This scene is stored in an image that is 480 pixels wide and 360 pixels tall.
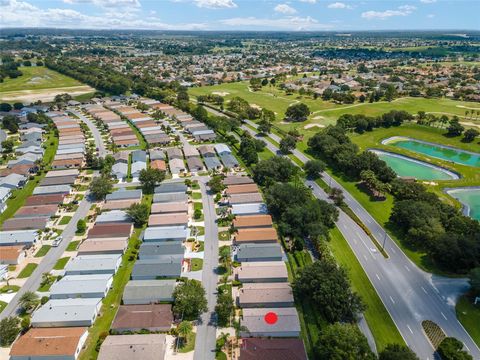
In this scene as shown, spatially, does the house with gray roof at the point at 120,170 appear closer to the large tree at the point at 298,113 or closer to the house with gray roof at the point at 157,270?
the house with gray roof at the point at 157,270

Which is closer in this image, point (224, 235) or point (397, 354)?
point (397, 354)

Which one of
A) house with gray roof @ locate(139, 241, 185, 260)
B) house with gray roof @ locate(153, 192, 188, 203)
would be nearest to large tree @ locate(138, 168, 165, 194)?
house with gray roof @ locate(153, 192, 188, 203)

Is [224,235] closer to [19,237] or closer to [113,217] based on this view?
[113,217]

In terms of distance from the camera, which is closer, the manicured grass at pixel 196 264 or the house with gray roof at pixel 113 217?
the manicured grass at pixel 196 264

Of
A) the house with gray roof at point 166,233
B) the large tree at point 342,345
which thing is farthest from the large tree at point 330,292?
the house with gray roof at point 166,233

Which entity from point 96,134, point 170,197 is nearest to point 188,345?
point 170,197

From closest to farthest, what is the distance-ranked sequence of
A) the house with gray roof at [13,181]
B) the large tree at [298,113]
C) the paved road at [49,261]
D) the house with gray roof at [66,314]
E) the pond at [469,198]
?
the house with gray roof at [66,314], the paved road at [49,261], the pond at [469,198], the house with gray roof at [13,181], the large tree at [298,113]
